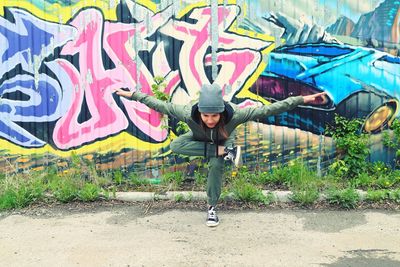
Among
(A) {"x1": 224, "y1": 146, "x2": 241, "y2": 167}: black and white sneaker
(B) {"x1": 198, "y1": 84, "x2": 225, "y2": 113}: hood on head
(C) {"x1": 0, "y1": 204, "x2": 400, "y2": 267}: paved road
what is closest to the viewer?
(C) {"x1": 0, "y1": 204, "x2": 400, "y2": 267}: paved road

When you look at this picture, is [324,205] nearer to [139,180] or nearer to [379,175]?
[379,175]

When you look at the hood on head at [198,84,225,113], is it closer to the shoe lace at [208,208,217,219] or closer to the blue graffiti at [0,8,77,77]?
the shoe lace at [208,208,217,219]

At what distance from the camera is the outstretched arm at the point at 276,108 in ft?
13.8

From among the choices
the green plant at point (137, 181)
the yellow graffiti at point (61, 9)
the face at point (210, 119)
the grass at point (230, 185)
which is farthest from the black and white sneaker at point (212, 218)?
the yellow graffiti at point (61, 9)

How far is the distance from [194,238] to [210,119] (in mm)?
1126

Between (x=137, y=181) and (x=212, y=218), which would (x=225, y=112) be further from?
(x=137, y=181)

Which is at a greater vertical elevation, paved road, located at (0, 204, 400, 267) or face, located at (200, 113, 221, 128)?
face, located at (200, 113, 221, 128)

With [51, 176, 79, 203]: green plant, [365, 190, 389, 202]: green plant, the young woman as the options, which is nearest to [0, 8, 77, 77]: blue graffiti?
[51, 176, 79, 203]: green plant

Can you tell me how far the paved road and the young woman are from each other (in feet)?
1.30

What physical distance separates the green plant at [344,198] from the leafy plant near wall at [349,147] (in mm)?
647

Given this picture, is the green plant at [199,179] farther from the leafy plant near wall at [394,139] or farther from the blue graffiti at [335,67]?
the leafy plant near wall at [394,139]

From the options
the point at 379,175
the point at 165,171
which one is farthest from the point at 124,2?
the point at 379,175

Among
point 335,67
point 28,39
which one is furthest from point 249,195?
point 28,39

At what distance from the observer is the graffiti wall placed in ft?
18.9
